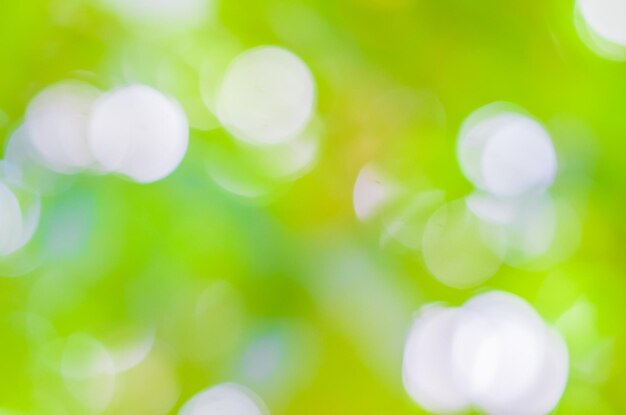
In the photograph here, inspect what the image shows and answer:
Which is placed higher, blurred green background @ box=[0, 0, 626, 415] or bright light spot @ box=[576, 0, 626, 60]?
bright light spot @ box=[576, 0, 626, 60]

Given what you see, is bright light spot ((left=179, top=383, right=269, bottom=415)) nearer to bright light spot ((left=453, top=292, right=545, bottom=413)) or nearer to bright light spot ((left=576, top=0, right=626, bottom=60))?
bright light spot ((left=453, top=292, right=545, bottom=413))

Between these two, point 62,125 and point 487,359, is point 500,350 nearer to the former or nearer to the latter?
point 487,359

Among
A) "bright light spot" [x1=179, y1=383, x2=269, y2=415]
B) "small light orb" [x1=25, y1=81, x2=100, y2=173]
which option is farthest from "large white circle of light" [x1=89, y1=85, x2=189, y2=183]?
"bright light spot" [x1=179, y1=383, x2=269, y2=415]

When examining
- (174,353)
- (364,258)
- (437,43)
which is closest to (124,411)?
(174,353)

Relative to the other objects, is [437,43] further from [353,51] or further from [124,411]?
[124,411]

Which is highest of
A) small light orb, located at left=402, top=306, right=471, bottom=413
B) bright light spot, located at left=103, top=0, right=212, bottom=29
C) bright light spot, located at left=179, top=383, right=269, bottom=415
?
bright light spot, located at left=103, top=0, right=212, bottom=29
